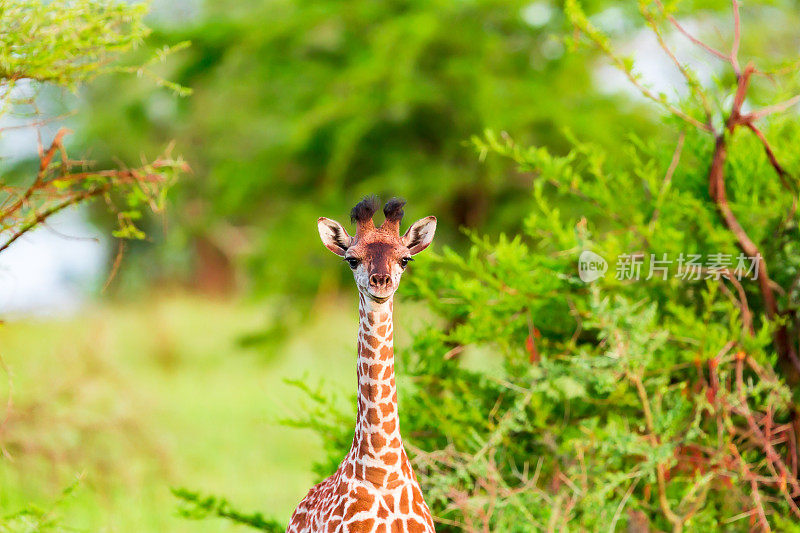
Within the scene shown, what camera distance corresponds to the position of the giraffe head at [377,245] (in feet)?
8.04

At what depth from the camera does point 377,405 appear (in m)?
2.70

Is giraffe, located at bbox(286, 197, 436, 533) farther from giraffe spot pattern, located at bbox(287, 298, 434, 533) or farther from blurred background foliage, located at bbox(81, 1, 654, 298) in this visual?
blurred background foliage, located at bbox(81, 1, 654, 298)

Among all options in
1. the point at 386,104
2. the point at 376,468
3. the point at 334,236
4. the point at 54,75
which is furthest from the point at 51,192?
the point at 386,104

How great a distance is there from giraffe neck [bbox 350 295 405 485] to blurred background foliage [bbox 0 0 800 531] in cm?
104

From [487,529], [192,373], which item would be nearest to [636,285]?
[487,529]

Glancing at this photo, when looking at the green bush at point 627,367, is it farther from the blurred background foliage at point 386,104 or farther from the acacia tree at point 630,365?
the blurred background foliage at point 386,104

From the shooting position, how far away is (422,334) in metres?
4.11

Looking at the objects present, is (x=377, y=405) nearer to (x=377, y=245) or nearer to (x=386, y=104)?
(x=377, y=245)

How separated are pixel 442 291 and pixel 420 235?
1.57m

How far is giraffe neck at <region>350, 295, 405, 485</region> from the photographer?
2672 mm

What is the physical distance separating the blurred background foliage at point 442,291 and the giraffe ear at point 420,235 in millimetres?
1331

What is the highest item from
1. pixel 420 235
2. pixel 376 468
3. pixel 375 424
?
pixel 420 235

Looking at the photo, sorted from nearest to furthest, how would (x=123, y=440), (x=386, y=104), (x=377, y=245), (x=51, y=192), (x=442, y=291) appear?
1. (x=377, y=245)
2. (x=51, y=192)
3. (x=442, y=291)
4. (x=123, y=440)
5. (x=386, y=104)

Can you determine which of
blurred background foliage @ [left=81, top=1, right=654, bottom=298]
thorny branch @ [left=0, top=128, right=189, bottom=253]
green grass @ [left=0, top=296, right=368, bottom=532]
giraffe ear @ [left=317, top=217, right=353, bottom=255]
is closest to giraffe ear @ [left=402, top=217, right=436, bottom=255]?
giraffe ear @ [left=317, top=217, right=353, bottom=255]
